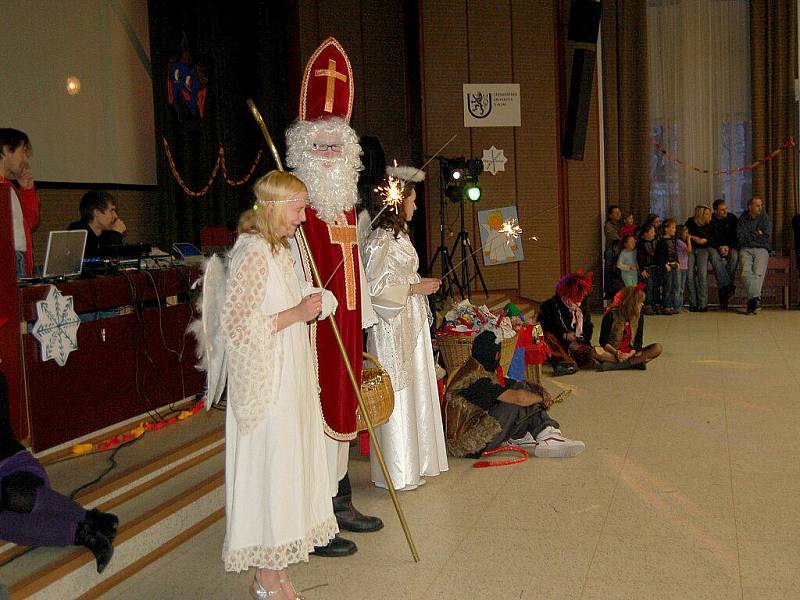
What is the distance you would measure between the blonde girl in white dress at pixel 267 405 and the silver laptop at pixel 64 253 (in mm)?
1631

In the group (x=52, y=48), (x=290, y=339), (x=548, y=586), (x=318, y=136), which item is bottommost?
(x=548, y=586)

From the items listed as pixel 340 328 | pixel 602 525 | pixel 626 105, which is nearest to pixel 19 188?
pixel 340 328

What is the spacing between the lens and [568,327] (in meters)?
7.97

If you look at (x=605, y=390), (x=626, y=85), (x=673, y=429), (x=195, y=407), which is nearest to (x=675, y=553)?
(x=673, y=429)

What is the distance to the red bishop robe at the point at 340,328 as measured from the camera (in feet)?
12.9

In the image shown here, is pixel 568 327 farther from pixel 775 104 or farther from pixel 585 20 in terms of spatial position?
pixel 775 104

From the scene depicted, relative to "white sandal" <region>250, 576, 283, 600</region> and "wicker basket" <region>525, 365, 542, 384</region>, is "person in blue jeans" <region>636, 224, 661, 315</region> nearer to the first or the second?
"wicker basket" <region>525, 365, 542, 384</region>

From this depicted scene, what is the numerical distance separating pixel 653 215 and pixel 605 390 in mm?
5691

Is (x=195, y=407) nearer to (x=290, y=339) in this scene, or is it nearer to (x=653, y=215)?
(x=290, y=339)

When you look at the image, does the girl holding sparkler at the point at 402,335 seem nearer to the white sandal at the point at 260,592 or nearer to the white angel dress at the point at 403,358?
the white angel dress at the point at 403,358

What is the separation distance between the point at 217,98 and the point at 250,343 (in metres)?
6.25

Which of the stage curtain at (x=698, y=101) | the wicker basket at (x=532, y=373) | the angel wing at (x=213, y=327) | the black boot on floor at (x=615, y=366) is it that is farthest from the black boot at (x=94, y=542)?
the stage curtain at (x=698, y=101)

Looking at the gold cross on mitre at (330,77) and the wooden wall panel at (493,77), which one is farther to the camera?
the wooden wall panel at (493,77)

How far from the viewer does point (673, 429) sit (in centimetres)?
573
